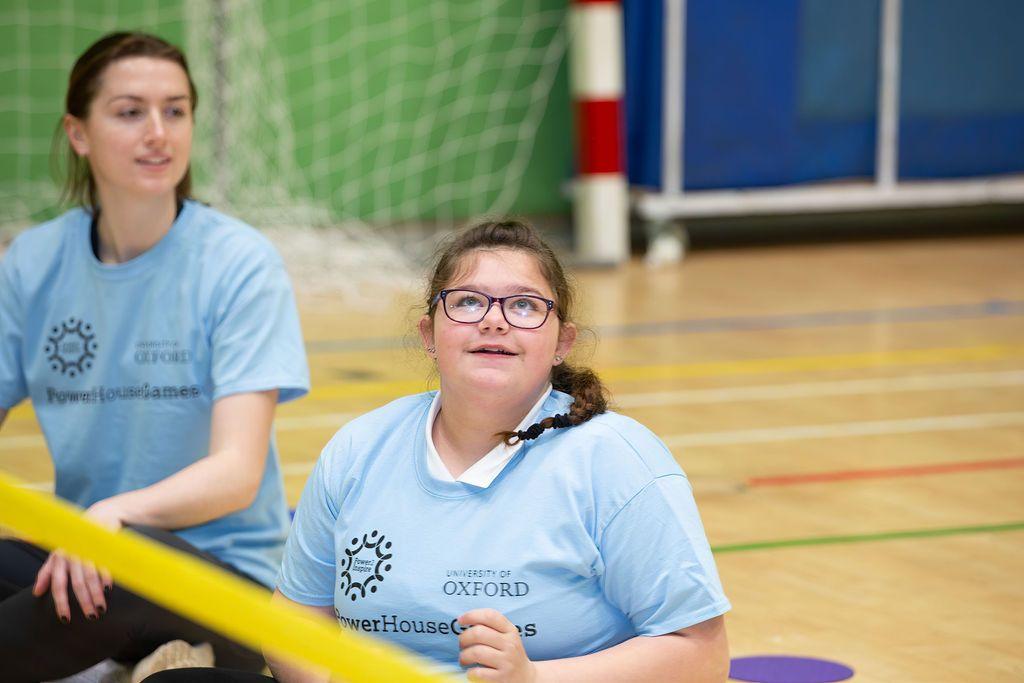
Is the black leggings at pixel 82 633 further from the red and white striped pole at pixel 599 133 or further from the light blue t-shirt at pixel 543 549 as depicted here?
the red and white striped pole at pixel 599 133

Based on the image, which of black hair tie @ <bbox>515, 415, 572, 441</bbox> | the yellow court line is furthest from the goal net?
black hair tie @ <bbox>515, 415, 572, 441</bbox>

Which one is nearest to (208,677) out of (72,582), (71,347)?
(72,582)

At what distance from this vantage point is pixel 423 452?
1.66 metres

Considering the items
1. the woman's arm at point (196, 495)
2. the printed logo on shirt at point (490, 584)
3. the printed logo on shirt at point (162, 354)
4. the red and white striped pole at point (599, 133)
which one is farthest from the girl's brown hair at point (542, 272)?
the red and white striped pole at point (599, 133)

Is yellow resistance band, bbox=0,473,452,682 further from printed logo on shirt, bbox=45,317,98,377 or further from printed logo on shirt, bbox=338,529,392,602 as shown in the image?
printed logo on shirt, bbox=45,317,98,377

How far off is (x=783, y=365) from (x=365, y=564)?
129 inches

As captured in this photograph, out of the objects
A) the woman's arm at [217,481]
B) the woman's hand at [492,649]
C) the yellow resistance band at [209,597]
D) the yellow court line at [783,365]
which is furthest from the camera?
the yellow court line at [783,365]

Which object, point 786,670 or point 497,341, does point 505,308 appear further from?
point 786,670

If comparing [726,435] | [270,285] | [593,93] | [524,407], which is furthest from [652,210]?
[524,407]

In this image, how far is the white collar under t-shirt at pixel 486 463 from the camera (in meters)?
1.62

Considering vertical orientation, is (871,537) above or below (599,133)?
below

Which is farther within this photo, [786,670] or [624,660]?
[786,670]

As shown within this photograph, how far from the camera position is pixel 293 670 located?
165 centimetres

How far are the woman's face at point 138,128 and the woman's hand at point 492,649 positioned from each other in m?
1.07
